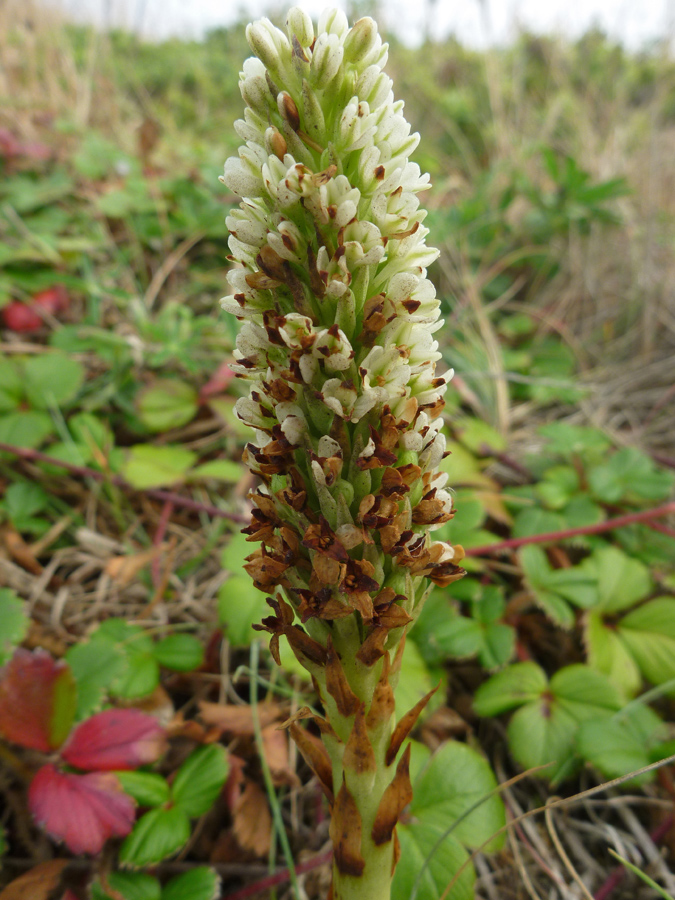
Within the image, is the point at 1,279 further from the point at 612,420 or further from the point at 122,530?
the point at 612,420

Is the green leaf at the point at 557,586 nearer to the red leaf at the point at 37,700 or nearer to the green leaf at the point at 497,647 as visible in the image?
the green leaf at the point at 497,647

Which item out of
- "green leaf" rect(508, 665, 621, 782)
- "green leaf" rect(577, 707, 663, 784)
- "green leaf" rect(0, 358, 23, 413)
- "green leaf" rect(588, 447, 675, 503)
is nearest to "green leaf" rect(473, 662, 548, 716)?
"green leaf" rect(508, 665, 621, 782)

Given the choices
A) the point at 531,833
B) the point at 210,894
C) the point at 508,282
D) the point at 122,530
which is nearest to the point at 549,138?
the point at 508,282

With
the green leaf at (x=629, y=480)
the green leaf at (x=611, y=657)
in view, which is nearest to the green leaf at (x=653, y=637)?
the green leaf at (x=611, y=657)

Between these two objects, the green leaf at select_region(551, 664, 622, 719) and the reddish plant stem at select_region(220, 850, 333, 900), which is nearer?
the reddish plant stem at select_region(220, 850, 333, 900)

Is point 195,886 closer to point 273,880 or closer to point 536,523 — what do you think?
point 273,880

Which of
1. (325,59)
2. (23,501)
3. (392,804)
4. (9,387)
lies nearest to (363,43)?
(325,59)

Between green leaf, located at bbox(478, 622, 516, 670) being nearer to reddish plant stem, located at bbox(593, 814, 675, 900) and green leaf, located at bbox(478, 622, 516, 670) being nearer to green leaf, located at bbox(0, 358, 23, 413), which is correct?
reddish plant stem, located at bbox(593, 814, 675, 900)
